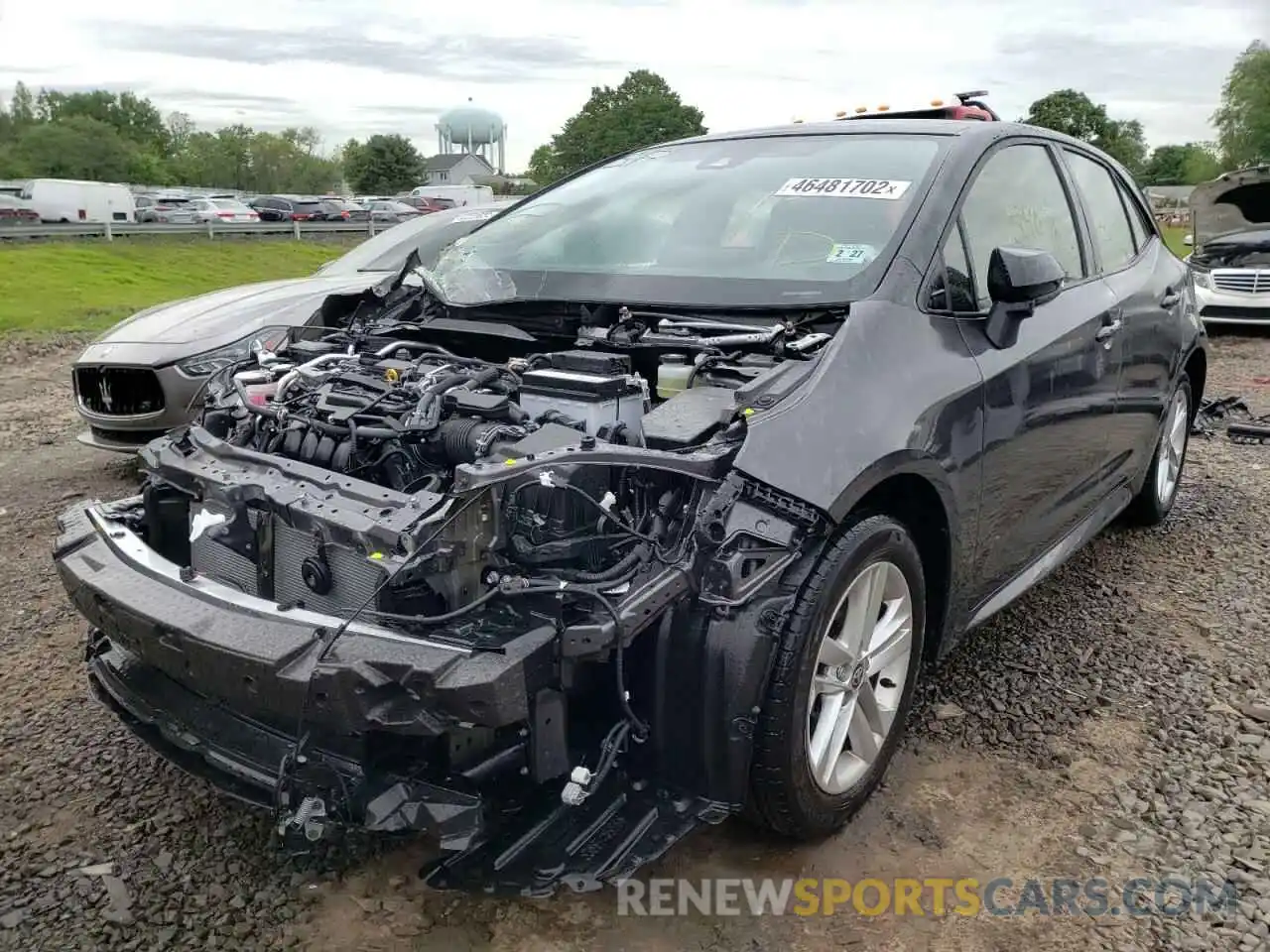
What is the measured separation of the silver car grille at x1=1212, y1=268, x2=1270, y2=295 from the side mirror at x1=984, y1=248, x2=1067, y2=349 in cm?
1040

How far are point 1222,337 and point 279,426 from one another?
12.3m

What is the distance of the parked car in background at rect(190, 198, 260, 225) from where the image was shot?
101 feet

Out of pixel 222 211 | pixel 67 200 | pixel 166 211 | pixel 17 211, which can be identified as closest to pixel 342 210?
pixel 222 211

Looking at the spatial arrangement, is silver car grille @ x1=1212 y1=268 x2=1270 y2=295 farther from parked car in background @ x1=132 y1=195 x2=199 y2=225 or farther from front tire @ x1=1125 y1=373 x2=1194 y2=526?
parked car in background @ x1=132 y1=195 x2=199 y2=225

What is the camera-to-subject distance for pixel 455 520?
2.24m

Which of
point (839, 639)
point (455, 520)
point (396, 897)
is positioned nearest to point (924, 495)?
point (839, 639)

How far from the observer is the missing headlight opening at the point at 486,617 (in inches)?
84.6

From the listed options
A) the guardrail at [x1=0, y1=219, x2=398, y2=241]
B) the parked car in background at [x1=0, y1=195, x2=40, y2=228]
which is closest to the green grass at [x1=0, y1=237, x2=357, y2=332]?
the guardrail at [x1=0, y1=219, x2=398, y2=241]

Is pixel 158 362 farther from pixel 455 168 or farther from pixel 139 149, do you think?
pixel 455 168

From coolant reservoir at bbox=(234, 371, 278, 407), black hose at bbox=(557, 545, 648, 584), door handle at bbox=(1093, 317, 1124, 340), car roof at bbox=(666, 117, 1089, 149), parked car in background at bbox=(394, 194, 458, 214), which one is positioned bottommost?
parked car in background at bbox=(394, 194, 458, 214)

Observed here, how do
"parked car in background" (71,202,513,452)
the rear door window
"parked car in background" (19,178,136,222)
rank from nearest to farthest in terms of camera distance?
the rear door window, "parked car in background" (71,202,513,452), "parked car in background" (19,178,136,222)

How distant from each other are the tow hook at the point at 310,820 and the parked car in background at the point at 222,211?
3037 centimetres

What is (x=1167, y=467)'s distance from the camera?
16.3 feet

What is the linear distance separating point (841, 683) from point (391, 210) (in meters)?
37.6
